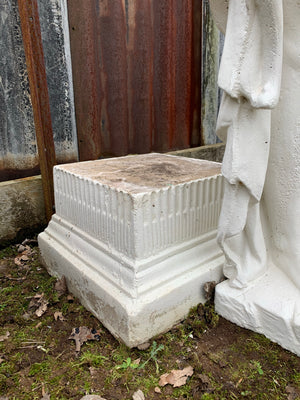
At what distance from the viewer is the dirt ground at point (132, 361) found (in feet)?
4.61

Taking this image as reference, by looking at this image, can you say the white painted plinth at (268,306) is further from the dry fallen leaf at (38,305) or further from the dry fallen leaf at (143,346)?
the dry fallen leaf at (38,305)

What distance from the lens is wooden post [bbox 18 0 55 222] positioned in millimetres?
2428

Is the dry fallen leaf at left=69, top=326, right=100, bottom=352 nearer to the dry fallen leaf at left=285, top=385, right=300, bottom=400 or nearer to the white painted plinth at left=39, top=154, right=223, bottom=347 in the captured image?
the white painted plinth at left=39, top=154, right=223, bottom=347

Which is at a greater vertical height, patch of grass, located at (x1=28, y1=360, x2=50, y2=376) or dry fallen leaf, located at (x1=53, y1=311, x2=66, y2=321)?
patch of grass, located at (x1=28, y1=360, x2=50, y2=376)

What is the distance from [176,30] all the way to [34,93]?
74.8 inches

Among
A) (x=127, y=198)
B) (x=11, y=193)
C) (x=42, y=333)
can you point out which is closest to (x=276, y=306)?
(x=127, y=198)

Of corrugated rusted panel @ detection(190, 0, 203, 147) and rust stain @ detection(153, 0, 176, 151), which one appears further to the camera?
corrugated rusted panel @ detection(190, 0, 203, 147)

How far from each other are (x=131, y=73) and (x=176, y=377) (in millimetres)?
2785

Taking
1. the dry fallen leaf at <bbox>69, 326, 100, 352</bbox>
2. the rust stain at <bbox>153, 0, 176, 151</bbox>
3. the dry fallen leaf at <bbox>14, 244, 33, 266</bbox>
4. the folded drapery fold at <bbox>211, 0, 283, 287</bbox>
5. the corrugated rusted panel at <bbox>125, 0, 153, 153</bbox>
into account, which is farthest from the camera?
the rust stain at <bbox>153, 0, 176, 151</bbox>

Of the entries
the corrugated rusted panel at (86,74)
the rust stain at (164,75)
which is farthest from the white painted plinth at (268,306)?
the rust stain at (164,75)

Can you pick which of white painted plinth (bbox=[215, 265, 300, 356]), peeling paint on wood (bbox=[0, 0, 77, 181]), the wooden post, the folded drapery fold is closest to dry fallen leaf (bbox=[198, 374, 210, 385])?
white painted plinth (bbox=[215, 265, 300, 356])

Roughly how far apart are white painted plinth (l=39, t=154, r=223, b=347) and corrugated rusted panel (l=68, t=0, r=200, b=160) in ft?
3.56

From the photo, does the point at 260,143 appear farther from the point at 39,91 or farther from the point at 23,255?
the point at 23,255

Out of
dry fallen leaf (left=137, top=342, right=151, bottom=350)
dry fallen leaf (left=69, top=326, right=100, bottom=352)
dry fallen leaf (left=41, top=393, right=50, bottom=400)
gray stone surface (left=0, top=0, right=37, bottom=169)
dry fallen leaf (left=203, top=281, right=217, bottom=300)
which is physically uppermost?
gray stone surface (left=0, top=0, right=37, bottom=169)
